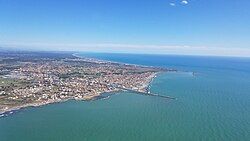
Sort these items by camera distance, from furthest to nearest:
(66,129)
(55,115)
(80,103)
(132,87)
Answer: (132,87), (80,103), (55,115), (66,129)

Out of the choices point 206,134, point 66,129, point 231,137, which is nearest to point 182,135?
point 206,134

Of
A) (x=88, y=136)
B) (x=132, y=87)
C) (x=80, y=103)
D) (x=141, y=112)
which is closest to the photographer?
(x=88, y=136)

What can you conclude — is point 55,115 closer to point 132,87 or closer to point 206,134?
point 206,134

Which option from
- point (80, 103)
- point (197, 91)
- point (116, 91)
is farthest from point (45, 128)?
point (197, 91)

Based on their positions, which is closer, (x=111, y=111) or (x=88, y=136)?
(x=88, y=136)

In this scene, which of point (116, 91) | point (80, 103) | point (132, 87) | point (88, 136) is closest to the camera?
point (88, 136)

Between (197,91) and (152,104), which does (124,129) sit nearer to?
(152,104)

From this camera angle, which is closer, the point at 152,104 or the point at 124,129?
the point at 124,129

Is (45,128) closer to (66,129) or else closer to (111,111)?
(66,129)

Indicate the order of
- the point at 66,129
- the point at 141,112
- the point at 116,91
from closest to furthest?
the point at 66,129 → the point at 141,112 → the point at 116,91
